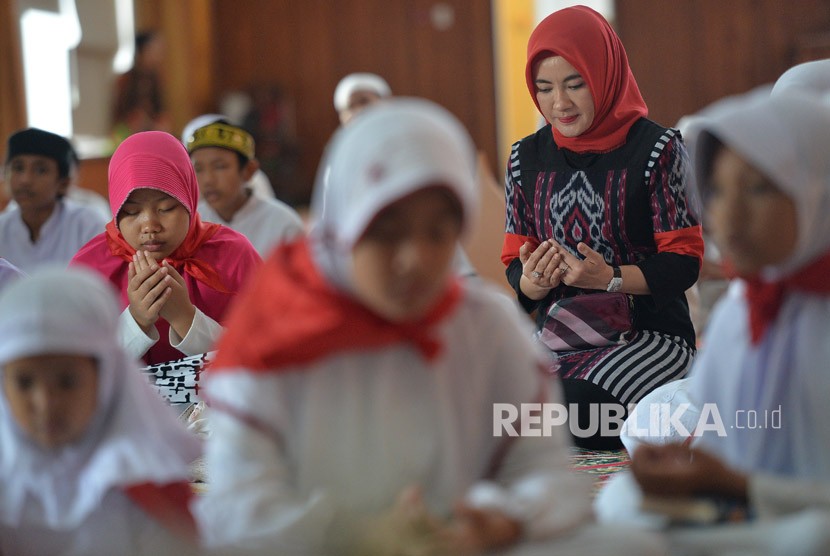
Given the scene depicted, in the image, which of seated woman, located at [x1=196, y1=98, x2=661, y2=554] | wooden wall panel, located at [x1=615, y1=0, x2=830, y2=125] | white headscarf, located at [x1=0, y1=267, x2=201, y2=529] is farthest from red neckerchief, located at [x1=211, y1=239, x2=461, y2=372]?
wooden wall panel, located at [x1=615, y1=0, x2=830, y2=125]

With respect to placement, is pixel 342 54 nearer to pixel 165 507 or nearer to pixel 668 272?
pixel 668 272

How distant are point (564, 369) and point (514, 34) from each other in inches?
244

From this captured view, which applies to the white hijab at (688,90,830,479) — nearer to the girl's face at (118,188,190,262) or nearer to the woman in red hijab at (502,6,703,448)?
the woman in red hijab at (502,6,703,448)

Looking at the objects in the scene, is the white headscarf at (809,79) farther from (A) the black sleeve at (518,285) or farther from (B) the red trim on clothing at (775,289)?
(B) the red trim on clothing at (775,289)

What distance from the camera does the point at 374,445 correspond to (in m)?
1.37

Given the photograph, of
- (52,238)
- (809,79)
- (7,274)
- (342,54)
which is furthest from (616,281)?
(342,54)

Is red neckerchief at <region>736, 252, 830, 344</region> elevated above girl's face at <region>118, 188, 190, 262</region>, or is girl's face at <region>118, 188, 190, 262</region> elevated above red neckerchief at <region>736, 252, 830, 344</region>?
girl's face at <region>118, 188, 190, 262</region>

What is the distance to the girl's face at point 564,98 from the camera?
2.79 m

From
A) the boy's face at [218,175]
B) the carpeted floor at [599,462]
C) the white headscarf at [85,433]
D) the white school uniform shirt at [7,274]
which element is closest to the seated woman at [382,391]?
the white headscarf at [85,433]

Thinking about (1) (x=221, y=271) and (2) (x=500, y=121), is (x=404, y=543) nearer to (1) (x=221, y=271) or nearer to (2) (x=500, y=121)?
(1) (x=221, y=271)

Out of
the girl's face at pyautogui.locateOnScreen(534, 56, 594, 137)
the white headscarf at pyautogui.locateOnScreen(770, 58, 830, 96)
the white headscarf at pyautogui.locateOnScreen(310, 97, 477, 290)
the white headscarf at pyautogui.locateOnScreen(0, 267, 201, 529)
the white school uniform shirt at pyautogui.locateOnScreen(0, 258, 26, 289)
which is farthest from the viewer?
the girl's face at pyautogui.locateOnScreen(534, 56, 594, 137)

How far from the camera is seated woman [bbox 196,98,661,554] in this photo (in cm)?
130

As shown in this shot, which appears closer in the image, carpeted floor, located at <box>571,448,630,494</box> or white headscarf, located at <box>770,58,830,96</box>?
carpeted floor, located at <box>571,448,630,494</box>

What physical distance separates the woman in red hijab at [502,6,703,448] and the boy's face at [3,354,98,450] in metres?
1.42
